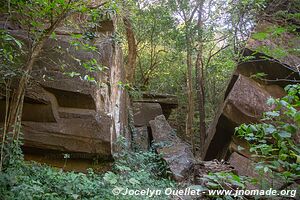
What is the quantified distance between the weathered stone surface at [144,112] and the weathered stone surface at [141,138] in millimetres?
483

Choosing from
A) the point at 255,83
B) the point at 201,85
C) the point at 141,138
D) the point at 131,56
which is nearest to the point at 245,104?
the point at 255,83

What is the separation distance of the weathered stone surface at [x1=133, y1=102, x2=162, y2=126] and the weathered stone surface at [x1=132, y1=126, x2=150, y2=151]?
48cm

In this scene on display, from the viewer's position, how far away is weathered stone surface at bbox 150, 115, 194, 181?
7.01 meters

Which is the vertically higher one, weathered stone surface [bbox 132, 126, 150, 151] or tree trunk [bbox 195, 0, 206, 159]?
tree trunk [bbox 195, 0, 206, 159]

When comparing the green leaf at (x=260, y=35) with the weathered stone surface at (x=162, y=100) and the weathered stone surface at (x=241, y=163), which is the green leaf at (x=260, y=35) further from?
the weathered stone surface at (x=162, y=100)

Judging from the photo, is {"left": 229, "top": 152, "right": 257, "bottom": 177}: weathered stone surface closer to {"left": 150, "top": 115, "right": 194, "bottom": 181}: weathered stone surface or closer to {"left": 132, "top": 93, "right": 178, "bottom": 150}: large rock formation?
{"left": 150, "top": 115, "right": 194, "bottom": 181}: weathered stone surface

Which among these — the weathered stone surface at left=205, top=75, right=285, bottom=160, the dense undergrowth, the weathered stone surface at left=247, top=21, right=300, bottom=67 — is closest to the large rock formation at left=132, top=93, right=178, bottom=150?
the weathered stone surface at left=205, top=75, right=285, bottom=160

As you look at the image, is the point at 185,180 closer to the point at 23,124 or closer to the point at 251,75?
the point at 251,75

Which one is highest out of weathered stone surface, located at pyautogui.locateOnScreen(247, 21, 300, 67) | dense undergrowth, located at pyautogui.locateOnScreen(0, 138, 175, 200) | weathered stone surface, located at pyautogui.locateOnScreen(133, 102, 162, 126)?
weathered stone surface, located at pyautogui.locateOnScreen(247, 21, 300, 67)

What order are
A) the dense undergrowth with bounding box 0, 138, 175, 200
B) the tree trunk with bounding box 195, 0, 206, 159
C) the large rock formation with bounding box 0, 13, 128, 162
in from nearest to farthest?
the dense undergrowth with bounding box 0, 138, 175, 200 → the large rock formation with bounding box 0, 13, 128, 162 → the tree trunk with bounding box 195, 0, 206, 159

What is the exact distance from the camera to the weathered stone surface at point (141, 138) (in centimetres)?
917

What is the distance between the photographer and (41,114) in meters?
5.11

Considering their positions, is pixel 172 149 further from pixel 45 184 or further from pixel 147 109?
pixel 45 184

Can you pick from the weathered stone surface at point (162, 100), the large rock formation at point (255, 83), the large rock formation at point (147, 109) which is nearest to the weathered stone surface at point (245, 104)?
the large rock formation at point (255, 83)
